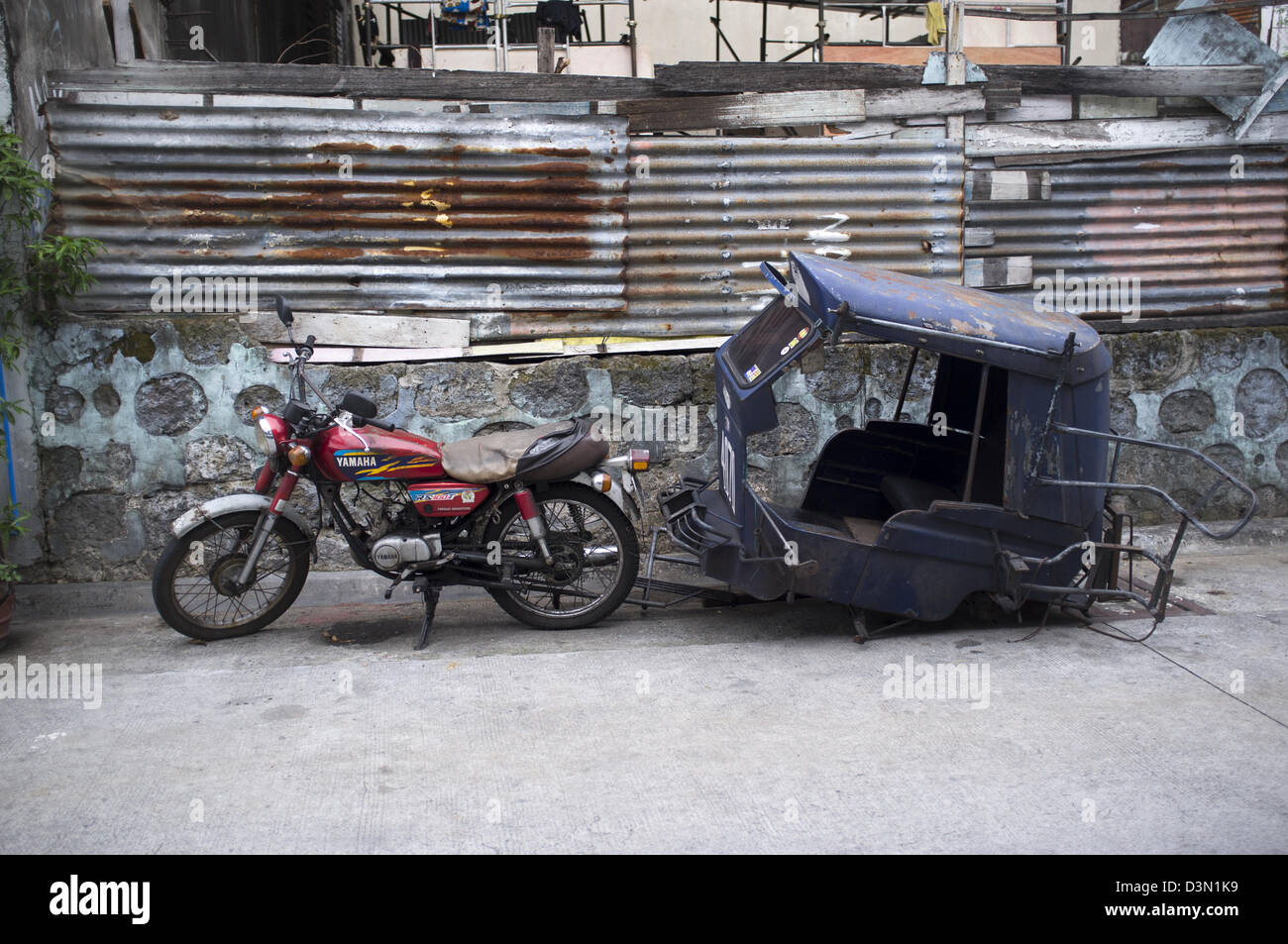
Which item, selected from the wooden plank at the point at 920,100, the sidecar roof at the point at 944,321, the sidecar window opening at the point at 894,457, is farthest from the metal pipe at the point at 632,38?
the sidecar roof at the point at 944,321

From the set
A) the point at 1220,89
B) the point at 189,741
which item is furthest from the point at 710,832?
the point at 1220,89

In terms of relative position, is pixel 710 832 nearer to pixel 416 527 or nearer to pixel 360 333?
pixel 416 527

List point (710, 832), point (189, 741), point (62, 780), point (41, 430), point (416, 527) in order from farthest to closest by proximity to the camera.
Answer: point (41, 430) → point (416, 527) → point (189, 741) → point (62, 780) → point (710, 832)

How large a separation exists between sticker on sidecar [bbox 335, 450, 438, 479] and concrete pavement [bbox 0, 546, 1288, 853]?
906 millimetres

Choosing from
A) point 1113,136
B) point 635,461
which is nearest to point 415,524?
point 635,461

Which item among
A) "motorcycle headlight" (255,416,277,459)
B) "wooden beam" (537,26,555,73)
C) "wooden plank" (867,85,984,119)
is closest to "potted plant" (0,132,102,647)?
"motorcycle headlight" (255,416,277,459)

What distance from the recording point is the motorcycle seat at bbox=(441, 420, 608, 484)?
5684 millimetres

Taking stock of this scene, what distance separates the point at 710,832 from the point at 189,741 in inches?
87.5

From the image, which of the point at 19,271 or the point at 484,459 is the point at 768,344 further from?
A: the point at 19,271

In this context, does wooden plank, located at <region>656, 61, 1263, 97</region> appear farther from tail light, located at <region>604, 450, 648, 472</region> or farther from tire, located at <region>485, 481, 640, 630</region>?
tire, located at <region>485, 481, 640, 630</region>

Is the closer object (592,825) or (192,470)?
(592,825)

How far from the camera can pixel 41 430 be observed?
6.49 m

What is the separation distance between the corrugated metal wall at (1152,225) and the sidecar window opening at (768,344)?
223cm

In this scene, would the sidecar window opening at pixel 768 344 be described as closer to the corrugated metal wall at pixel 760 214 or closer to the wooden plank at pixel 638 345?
the wooden plank at pixel 638 345
